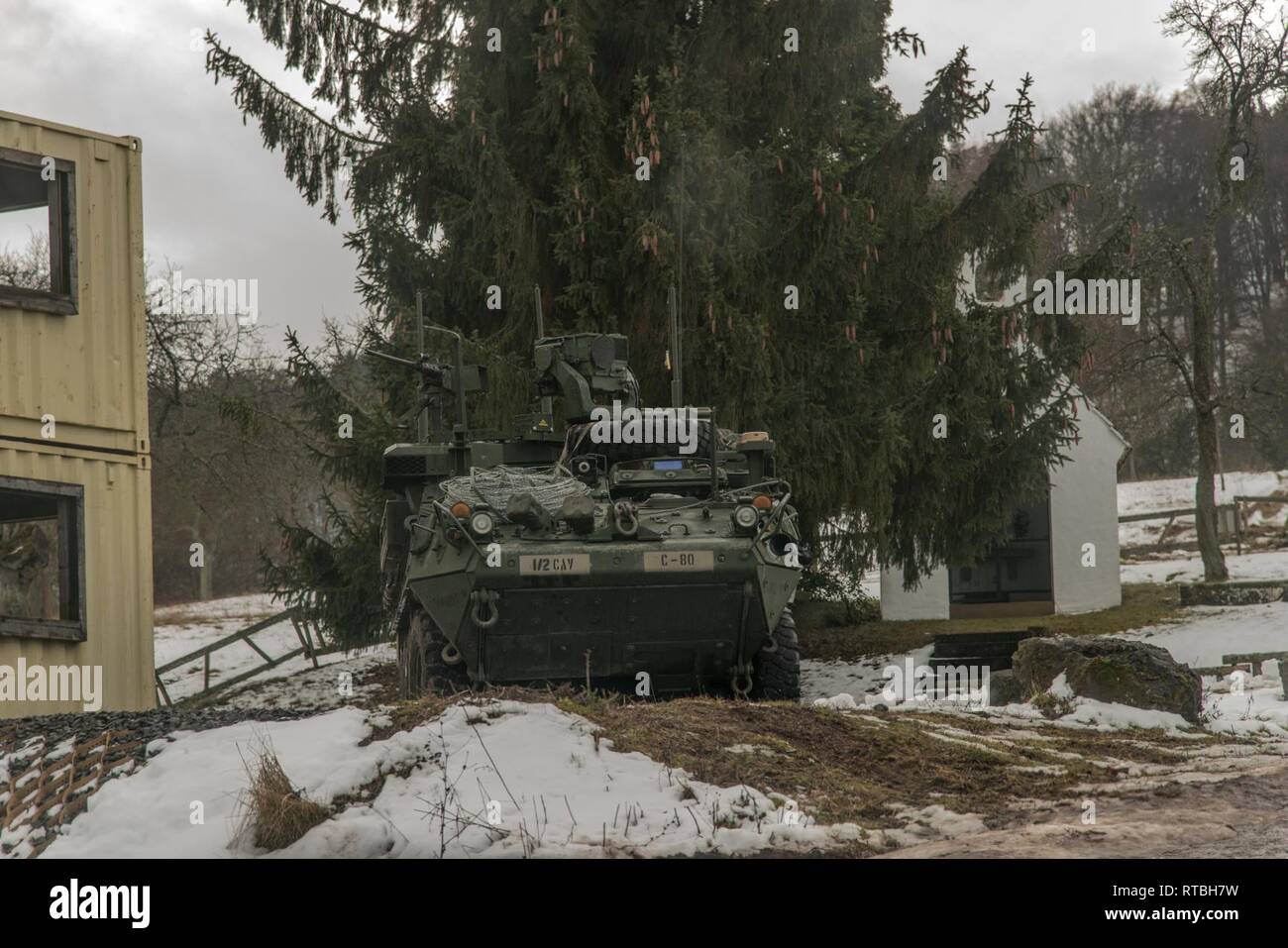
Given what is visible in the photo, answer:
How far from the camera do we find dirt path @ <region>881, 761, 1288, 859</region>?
6.38m

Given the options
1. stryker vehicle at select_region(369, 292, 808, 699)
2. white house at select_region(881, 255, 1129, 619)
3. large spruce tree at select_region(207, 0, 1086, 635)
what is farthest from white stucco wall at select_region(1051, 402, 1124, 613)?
stryker vehicle at select_region(369, 292, 808, 699)

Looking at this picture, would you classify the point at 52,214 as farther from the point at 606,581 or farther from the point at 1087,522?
the point at 1087,522

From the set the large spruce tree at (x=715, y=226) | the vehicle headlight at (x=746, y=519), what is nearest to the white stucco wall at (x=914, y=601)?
the large spruce tree at (x=715, y=226)

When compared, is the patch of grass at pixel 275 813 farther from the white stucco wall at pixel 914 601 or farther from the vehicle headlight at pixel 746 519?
the white stucco wall at pixel 914 601

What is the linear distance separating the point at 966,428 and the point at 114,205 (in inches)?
362

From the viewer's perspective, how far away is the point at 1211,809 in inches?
293

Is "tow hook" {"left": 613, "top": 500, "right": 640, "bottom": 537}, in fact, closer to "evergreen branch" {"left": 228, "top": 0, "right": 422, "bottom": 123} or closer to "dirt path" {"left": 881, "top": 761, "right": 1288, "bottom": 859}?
"dirt path" {"left": 881, "top": 761, "right": 1288, "bottom": 859}

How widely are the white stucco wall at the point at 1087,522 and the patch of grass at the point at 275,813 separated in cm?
1886

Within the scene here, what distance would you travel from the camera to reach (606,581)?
1014cm

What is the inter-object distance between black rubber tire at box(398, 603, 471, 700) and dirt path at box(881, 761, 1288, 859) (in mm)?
4281

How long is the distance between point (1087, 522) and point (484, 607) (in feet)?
53.0

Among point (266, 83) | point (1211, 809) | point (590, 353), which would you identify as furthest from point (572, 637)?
point (266, 83)

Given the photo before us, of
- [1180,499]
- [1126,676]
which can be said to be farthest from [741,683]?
[1180,499]
